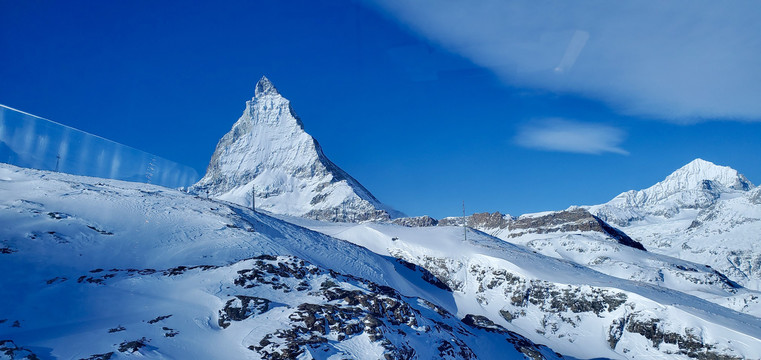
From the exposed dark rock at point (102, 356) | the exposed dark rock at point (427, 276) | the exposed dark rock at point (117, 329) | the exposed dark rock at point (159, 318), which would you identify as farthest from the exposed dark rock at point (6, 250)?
the exposed dark rock at point (427, 276)

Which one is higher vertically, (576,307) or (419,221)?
(419,221)

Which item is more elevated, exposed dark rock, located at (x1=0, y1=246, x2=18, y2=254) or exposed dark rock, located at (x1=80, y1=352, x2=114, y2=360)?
exposed dark rock, located at (x1=0, y1=246, x2=18, y2=254)

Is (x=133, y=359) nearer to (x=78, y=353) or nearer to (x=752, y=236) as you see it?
(x=78, y=353)

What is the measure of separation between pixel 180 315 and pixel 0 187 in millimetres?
34207

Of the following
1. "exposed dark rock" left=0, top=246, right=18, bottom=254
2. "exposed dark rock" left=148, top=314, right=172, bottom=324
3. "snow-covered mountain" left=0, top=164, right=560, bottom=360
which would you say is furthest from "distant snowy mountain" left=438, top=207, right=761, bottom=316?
"exposed dark rock" left=0, top=246, right=18, bottom=254

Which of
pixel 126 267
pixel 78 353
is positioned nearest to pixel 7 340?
pixel 78 353

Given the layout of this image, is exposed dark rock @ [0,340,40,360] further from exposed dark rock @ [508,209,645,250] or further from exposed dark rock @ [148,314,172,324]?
exposed dark rock @ [508,209,645,250]

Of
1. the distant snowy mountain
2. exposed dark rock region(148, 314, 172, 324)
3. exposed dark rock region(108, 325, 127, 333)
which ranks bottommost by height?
exposed dark rock region(108, 325, 127, 333)

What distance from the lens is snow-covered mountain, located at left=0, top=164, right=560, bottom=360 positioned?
2317 cm

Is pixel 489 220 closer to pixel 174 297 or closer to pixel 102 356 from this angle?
pixel 174 297

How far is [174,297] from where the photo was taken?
2856cm

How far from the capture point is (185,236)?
44188mm

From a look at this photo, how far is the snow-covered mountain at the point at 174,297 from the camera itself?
912 inches

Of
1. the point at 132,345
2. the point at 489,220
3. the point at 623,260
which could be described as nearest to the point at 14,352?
the point at 132,345
